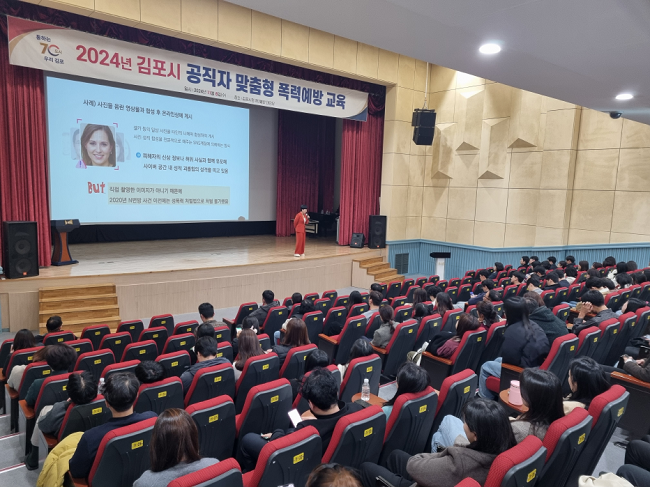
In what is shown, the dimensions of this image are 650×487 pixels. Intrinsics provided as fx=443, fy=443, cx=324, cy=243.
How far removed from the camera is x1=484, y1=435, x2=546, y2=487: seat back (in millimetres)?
1704

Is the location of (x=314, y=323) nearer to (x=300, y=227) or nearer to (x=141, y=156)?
(x=300, y=227)

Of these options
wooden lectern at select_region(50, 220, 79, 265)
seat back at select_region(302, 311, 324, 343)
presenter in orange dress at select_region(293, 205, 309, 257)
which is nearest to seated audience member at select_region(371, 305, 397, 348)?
seat back at select_region(302, 311, 324, 343)

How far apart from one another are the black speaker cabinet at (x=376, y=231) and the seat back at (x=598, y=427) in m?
9.29

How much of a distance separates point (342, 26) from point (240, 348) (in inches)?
112

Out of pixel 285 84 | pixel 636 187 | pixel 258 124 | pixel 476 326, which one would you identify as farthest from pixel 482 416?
pixel 258 124

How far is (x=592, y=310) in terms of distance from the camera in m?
4.94

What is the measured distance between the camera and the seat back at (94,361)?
152 inches

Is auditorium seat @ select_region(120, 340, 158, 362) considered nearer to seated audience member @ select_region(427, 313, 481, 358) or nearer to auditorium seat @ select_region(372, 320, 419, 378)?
auditorium seat @ select_region(372, 320, 419, 378)

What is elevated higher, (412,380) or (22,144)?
(22,144)

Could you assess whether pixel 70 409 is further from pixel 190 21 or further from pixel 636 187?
pixel 636 187

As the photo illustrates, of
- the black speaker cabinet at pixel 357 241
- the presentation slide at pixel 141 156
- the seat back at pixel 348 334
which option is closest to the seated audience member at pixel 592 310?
the seat back at pixel 348 334

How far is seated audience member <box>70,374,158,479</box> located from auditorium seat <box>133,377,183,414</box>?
0.41m

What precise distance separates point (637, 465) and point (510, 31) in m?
3.17

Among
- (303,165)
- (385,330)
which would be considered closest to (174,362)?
(385,330)
